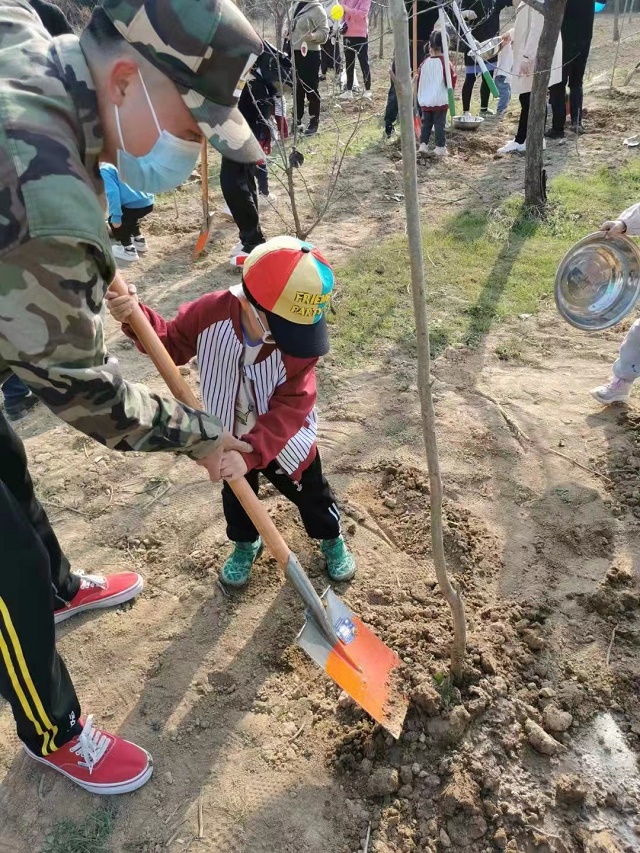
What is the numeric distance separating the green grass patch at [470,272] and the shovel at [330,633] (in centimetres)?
219

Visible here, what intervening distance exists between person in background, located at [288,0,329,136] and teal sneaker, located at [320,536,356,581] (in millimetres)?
4063

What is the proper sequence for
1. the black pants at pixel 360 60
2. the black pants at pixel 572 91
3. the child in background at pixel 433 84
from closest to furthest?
1. the child in background at pixel 433 84
2. the black pants at pixel 572 91
3. the black pants at pixel 360 60

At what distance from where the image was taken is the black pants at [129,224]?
5173mm

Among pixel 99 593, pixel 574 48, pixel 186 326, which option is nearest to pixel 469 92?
pixel 574 48

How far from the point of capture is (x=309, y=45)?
7.25 metres

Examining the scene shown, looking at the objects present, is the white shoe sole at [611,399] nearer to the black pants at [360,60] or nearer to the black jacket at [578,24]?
the black jacket at [578,24]

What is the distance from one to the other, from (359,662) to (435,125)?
7175mm

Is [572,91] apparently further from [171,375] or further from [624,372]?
[171,375]

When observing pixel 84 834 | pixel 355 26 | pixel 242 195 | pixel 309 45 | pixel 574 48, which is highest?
pixel 355 26

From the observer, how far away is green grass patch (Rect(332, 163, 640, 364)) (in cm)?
437

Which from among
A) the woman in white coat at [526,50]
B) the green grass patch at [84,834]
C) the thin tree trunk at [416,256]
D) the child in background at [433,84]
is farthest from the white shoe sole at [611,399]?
the child in background at [433,84]

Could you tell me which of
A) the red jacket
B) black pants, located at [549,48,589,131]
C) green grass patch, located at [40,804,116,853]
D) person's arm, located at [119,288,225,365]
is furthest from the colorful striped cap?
black pants, located at [549,48,589,131]

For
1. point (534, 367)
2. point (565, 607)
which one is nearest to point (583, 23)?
point (534, 367)

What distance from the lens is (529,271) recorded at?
5.05 meters
